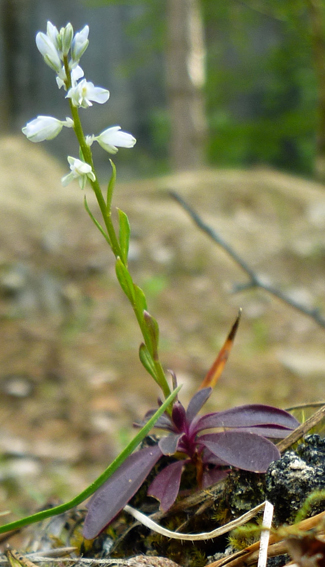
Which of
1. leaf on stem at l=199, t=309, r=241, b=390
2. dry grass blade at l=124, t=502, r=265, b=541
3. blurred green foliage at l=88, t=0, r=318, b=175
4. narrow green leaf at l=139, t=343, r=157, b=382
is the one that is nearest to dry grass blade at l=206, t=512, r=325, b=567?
dry grass blade at l=124, t=502, r=265, b=541

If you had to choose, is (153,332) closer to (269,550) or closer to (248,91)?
(269,550)

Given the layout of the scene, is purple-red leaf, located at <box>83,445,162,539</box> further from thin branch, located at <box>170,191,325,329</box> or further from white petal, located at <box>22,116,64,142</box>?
thin branch, located at <box>170,191,325,329</box>

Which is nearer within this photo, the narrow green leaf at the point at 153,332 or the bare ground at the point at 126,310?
the narrow green leaf at the point at 153,332

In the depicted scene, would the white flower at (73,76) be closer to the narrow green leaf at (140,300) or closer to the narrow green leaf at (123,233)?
the narrow green leaf at (123,233)

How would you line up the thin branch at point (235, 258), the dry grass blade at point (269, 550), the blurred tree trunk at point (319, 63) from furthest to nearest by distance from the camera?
the blurred tree trunk at point (319, 63)
the thin branch at point (235, 258)
the dry grass blade at point (269, 550)

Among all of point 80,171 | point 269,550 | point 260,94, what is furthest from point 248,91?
point 269,550

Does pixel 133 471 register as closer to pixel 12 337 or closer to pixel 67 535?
pixel 67 535

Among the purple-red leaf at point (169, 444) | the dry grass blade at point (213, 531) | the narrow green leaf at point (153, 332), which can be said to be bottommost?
the dry grass blade at point (213, 531)

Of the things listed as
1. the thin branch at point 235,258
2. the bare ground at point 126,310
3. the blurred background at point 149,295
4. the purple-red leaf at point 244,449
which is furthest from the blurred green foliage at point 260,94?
the purple-red leaf at point 244,449
